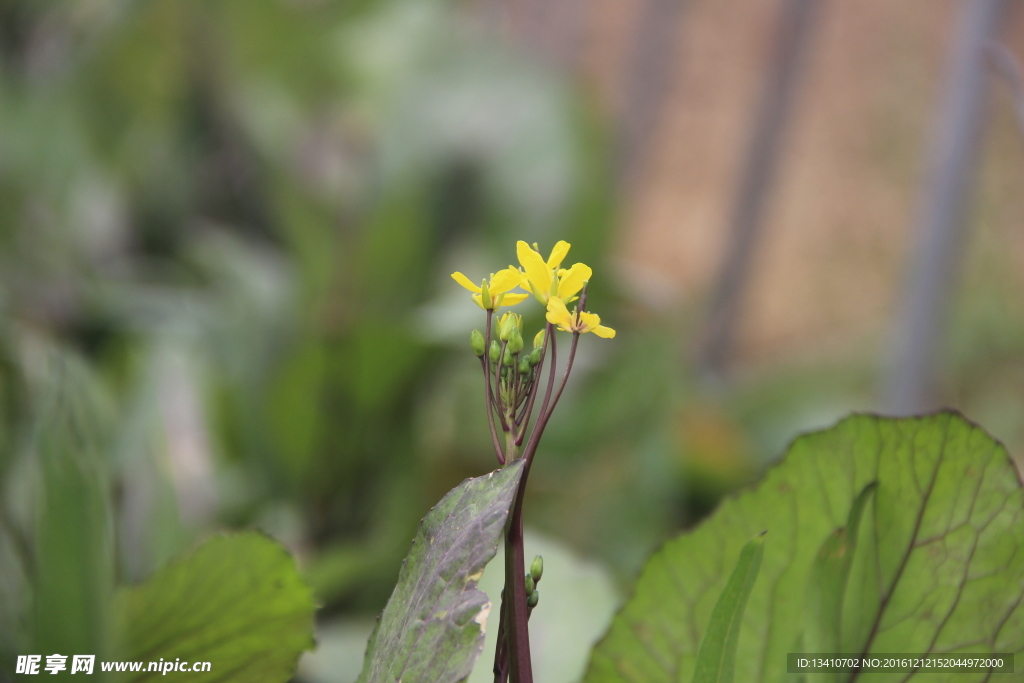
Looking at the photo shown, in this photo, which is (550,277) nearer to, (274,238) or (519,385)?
(519,385)

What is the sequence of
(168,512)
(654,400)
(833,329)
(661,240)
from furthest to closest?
(661,240)
(833,329)
(654,400)
(168,512)

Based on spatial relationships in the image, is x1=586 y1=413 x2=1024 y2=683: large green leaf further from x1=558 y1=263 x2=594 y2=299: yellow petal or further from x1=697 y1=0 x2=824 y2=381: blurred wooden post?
x1=697 y1=0 x2=824 y2=381: blurred wooden post

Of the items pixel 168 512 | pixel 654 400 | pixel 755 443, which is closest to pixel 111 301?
pixel 168 512

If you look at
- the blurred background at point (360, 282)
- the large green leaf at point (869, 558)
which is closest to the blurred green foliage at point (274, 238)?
the blurred background at point (360, 282)

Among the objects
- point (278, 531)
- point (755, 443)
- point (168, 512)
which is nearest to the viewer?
point (168, 512)

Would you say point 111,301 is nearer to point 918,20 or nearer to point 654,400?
point 654,400

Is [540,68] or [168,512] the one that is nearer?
[168,512]

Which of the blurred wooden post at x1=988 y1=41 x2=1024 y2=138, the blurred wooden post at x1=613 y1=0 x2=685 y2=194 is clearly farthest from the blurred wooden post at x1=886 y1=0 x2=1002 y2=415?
the blurred wooden post at x1=613 y1=0 x2=685 y2=194

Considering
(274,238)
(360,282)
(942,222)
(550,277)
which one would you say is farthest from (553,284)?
(274,238)
